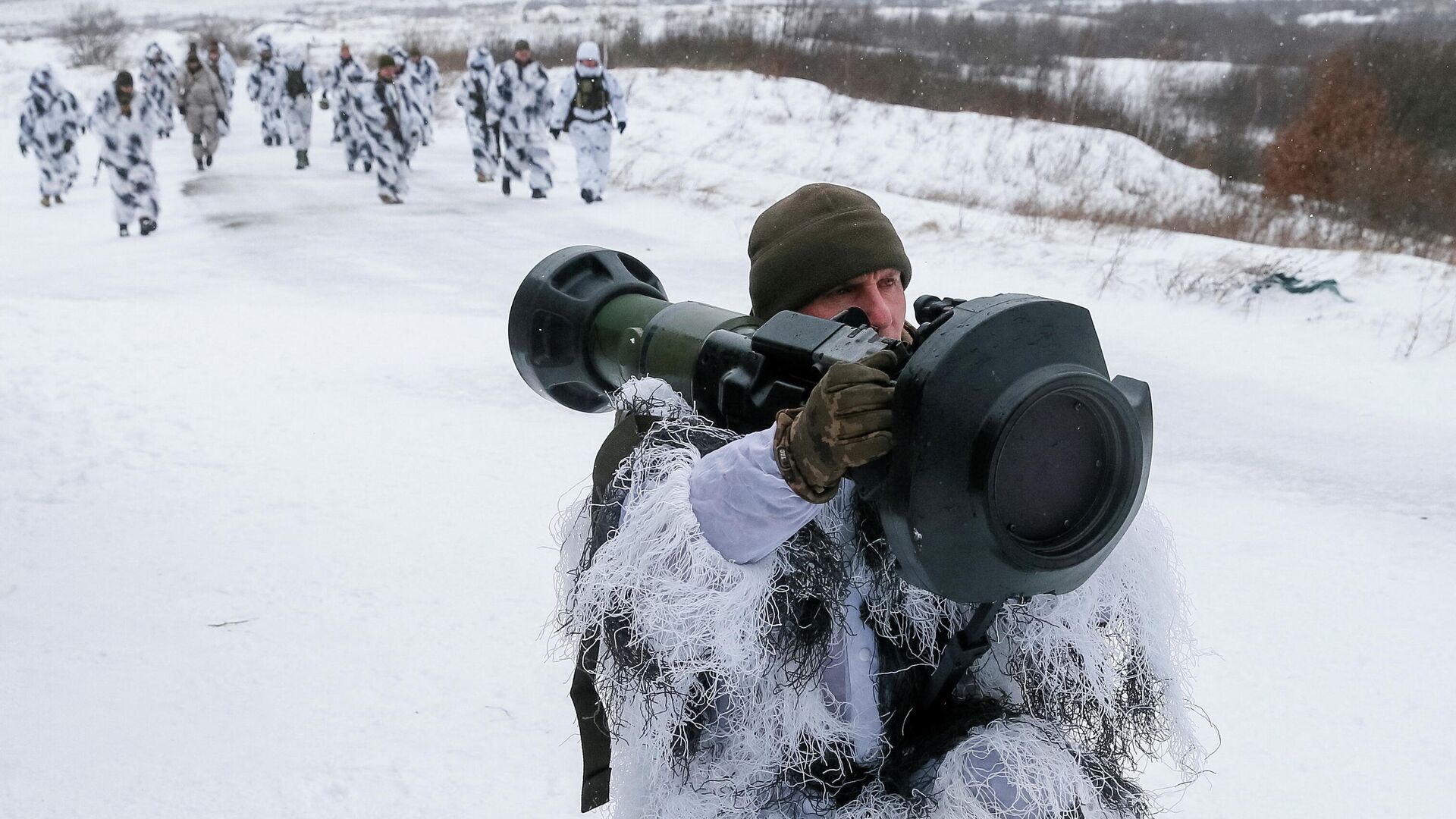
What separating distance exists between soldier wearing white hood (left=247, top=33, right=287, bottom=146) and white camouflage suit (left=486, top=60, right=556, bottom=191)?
4757 mm

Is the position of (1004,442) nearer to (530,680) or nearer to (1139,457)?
(1139,457)

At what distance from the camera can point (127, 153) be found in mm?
9188

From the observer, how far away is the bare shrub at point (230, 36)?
99.2 feet

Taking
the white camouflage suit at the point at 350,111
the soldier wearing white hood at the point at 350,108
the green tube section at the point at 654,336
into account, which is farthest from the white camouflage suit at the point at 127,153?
the green tube section at the point at 654,336

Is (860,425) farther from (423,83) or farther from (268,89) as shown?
(268,89)

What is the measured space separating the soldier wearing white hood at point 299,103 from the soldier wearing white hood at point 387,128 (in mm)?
2916

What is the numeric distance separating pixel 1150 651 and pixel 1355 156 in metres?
17.6

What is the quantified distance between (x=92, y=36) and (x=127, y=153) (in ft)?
94.9

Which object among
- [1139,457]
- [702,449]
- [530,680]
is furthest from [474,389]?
[1139,457]

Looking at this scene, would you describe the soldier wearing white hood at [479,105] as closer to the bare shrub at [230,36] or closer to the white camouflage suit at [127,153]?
the white camouflage suit at [127,153]

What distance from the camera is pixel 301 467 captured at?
156 inches

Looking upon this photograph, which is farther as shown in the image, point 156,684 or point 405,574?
point 405,574

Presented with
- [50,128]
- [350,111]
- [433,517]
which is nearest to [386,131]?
[350,111]

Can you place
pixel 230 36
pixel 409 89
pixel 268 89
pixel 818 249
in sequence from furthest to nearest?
pixel 230 36
pixel 268 89
pixel 409 89
pixel 818 249
